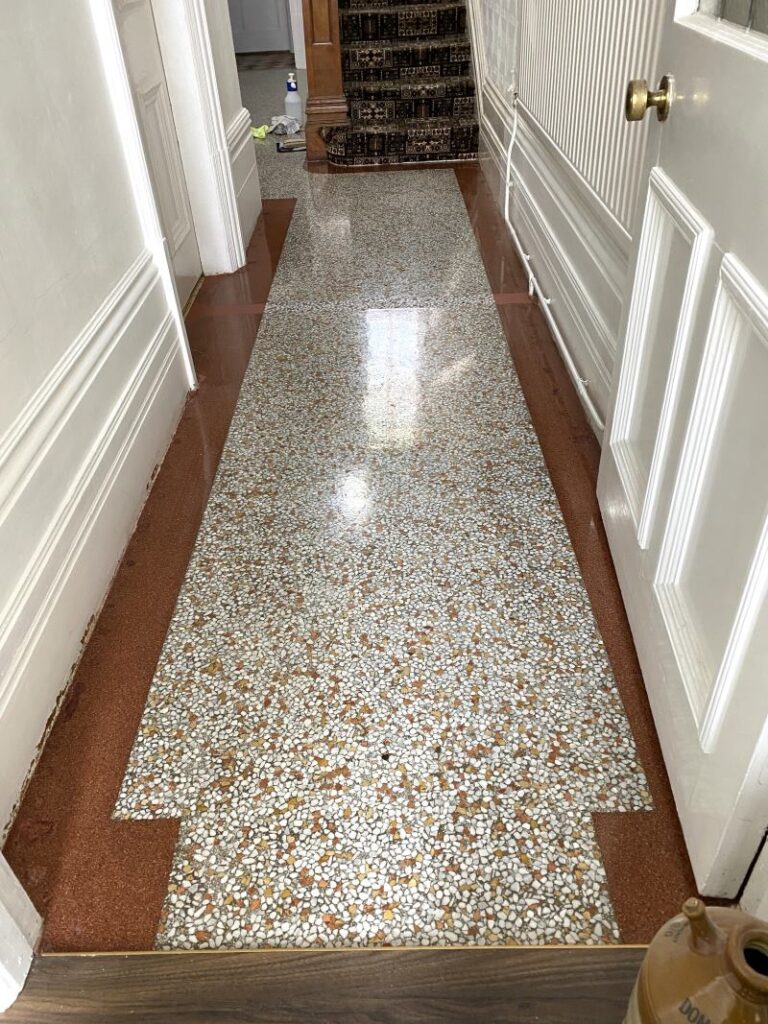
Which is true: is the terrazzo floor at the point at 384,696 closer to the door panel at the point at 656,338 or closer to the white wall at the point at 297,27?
the door panel at the point at 656,338

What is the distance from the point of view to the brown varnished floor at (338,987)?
3.43 ft

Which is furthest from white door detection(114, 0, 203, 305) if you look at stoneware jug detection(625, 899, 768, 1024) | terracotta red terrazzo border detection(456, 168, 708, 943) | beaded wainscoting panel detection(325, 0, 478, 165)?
stoneware jug detection(625, 899, 768, 1024)

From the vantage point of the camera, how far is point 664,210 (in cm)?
135

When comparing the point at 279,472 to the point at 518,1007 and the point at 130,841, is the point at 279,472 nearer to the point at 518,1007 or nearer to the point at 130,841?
the point at 130,841

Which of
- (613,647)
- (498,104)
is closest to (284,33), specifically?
(498,104)

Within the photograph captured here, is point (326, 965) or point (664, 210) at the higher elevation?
point (664, 210)

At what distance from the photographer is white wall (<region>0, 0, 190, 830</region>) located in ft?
4.70

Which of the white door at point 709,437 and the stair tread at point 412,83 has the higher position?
the white door at point 709,437

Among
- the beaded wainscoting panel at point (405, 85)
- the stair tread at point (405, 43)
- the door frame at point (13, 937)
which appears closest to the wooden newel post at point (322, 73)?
the beaded wainscoting panel at point (405, 85)

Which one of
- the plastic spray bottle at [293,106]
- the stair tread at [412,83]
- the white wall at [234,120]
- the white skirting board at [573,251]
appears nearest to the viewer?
the white skirting board at [573,251]

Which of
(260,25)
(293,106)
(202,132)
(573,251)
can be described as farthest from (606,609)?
(260,25)

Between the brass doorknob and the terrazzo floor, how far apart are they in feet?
3.24

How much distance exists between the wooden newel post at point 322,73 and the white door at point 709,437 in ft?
15.2

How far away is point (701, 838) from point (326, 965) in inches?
23.3
